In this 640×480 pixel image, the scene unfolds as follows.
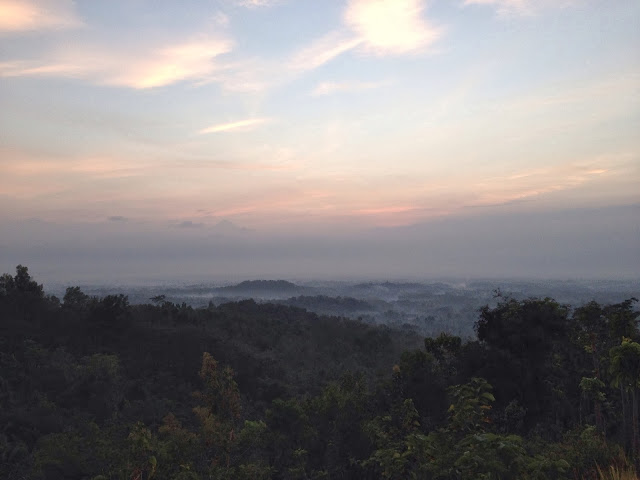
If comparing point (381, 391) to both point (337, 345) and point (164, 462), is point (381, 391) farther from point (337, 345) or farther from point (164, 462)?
point (337, 345)

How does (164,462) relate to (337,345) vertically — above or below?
above

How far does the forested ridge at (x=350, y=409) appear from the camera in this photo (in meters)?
8.46

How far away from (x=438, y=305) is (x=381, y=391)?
15143 cm

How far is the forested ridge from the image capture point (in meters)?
8.46

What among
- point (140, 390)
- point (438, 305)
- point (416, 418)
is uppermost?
point (416, 418)

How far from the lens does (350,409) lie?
1357cm

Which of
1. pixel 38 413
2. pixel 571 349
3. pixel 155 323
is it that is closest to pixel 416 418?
pixel 571 349

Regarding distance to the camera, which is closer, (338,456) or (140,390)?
(338,456)

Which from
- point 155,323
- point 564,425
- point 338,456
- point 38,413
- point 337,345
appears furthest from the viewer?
point 337,345

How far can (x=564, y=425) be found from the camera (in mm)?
15242

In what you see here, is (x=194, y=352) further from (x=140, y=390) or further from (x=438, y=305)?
(x=438, y=305)

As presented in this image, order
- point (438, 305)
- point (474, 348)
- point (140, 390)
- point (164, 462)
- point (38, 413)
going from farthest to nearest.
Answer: point (438, 305), point (140, 390), point (38, 413), point (474, 348), point (164, 462)

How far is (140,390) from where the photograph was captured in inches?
941

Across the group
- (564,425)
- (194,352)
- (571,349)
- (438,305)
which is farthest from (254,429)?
(438,305)
